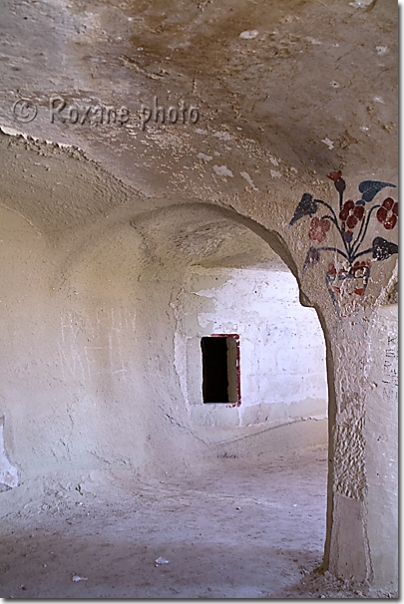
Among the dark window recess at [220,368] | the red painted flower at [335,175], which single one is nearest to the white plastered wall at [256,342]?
the dark window recess at [220,368]

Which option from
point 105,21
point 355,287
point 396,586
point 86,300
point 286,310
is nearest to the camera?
point 105,21

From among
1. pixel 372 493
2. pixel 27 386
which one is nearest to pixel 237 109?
pixel 372 493

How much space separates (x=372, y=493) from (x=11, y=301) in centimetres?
258

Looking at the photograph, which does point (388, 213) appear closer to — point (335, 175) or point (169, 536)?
point (335, 175)

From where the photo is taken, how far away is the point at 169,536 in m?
3.53

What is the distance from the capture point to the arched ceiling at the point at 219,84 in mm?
1982

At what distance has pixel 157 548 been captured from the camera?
332cm

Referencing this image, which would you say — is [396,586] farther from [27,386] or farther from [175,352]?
[175,352]

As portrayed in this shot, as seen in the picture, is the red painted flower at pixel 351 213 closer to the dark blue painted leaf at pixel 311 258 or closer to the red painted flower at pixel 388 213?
the red painted flower at pixel 388 213

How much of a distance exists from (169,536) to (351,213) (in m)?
2.23

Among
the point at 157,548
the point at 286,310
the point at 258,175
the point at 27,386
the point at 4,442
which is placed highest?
the point at 258,175

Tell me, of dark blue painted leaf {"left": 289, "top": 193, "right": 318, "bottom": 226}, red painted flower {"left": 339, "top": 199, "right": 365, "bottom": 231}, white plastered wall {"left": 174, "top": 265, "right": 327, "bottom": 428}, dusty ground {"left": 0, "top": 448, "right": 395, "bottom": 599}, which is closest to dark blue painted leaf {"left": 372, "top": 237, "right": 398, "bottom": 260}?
red painted flower {"left": 339, "top": 199, "right": 365, "bottom": 231}

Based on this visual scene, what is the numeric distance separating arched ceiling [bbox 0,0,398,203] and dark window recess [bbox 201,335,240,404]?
298 centimetres

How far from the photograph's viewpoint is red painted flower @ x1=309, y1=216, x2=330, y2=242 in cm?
286
